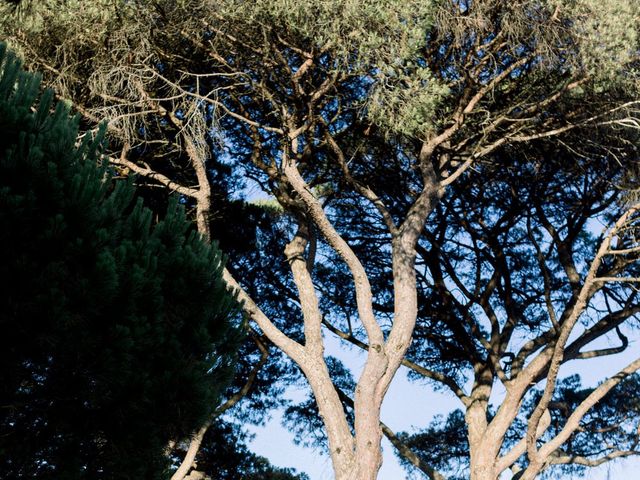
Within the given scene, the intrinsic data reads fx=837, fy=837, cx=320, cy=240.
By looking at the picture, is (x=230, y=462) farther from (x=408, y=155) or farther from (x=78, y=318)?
(x=78, y=318)

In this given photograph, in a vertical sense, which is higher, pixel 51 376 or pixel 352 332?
pixel 352 332

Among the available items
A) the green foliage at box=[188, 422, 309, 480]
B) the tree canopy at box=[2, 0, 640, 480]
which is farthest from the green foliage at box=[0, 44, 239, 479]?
the green foliage at box=[188, 422, 309, 480]

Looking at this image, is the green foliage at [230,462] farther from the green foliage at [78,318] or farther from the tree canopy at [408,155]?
the green foliage at [78,318]

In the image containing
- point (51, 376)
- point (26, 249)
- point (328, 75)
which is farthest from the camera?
point (328, 75)

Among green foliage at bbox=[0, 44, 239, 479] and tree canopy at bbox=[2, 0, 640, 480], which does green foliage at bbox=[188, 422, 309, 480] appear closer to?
tree canopy at bbox=[2, 0, 640, 480]

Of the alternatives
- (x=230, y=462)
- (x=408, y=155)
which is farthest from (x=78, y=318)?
(x=230, y=462)

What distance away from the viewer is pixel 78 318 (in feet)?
21.4

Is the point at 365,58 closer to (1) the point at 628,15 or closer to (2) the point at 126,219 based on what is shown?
(1) the point at 628,15

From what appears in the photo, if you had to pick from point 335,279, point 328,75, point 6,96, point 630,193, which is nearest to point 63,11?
point 328,75

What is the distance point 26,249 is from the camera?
21.1 feet

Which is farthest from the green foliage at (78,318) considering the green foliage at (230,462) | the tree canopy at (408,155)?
the green foliage at (230,462)

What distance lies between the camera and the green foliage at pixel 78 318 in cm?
640

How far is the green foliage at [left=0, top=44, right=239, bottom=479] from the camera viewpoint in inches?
252

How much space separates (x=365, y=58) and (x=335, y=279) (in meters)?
5.43
